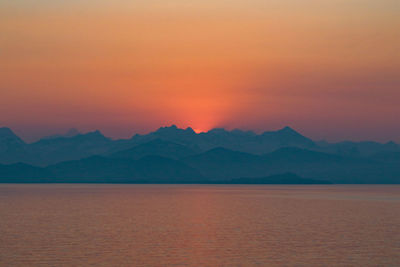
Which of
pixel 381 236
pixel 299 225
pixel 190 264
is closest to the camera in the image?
pixel 190 264

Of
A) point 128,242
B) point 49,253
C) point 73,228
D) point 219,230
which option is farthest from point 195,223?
point 49,253

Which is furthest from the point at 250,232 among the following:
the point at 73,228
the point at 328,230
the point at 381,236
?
the point at 73,228

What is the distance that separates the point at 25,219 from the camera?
10925cm

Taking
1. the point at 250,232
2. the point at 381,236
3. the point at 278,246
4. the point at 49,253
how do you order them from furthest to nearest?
the point at 250,232 < the point at 381,236 < the point at 278,246 < the point at 49,253

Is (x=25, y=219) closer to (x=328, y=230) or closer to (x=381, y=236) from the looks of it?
(x=328, y=230)

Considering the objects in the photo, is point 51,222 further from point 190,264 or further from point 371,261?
point 371,261

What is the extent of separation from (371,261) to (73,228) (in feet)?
162

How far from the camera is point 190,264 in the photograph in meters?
55.6

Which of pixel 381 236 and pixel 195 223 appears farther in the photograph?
pixel 195 223

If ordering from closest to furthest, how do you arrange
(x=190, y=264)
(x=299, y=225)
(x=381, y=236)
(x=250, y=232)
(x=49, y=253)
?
(x=190, y=264) < (x=49, y=253) < (x=381, y=236) < (x=250, y=232) < (x=299, y=225)

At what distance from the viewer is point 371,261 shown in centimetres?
5753

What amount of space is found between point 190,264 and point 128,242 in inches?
714

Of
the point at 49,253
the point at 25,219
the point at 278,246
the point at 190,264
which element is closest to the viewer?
the point at 190,264

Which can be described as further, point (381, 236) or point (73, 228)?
point (73, 228)
